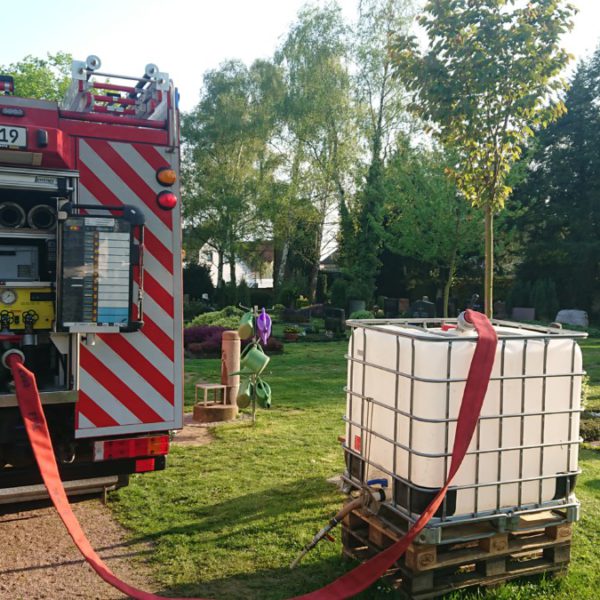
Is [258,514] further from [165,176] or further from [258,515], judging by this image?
[165,176]

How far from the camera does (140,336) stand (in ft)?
16.0

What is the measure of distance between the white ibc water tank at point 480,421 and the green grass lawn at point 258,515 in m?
0.64

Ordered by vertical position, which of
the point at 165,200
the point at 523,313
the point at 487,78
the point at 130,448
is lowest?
the point at 130,448

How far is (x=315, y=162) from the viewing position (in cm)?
3816

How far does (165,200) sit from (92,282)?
2.75 ft

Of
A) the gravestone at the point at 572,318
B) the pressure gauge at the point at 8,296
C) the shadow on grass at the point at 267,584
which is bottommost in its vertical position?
the shadow on grass at the point at 267,584

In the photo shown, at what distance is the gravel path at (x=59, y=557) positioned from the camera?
4246 millimetres

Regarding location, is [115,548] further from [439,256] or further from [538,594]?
[439,256]

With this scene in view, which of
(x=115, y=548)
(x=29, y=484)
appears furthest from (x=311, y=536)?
(x=29, y=484)

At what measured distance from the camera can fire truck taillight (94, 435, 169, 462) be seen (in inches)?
190

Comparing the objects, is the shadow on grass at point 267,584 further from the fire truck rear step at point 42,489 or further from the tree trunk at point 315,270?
the tree trunk at point 315,270

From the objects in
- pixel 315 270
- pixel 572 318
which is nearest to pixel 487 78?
pixel 572 318

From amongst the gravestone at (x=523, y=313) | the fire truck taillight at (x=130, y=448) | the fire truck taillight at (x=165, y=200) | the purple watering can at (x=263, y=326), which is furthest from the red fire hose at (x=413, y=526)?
the gravestone at (x=523, y=313)

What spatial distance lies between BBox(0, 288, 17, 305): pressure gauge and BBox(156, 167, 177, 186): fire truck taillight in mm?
1262
